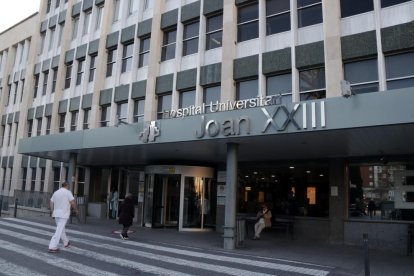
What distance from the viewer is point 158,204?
62.9 feet

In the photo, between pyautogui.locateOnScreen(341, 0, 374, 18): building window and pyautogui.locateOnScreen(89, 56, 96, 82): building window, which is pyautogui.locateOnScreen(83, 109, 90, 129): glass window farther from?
pyautogui.locateOnScreen(341, 0, 374, 18): building window

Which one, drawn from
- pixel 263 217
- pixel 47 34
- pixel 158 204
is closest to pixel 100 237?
pixel 158 204

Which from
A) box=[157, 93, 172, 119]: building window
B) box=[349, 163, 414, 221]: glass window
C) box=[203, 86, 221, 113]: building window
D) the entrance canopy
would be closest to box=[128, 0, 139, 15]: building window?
box=[157, 93, 172, 119]: building window

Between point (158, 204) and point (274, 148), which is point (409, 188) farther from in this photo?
point (158, 204)

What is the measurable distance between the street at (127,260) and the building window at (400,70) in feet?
22.1

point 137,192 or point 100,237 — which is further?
point 137,192

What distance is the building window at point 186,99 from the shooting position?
19078mm

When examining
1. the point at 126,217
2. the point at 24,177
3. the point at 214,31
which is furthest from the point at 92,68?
the point at 126,217

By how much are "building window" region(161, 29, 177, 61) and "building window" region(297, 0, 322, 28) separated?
6982 mm

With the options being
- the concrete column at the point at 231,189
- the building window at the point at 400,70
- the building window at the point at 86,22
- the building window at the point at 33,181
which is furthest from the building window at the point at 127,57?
the building window at the point at 400,70

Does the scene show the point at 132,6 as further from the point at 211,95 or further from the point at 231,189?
the point at 231,189

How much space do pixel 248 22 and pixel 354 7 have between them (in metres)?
4.61

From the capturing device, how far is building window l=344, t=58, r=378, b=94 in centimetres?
1404

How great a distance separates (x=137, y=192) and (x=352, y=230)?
40.5 ft
